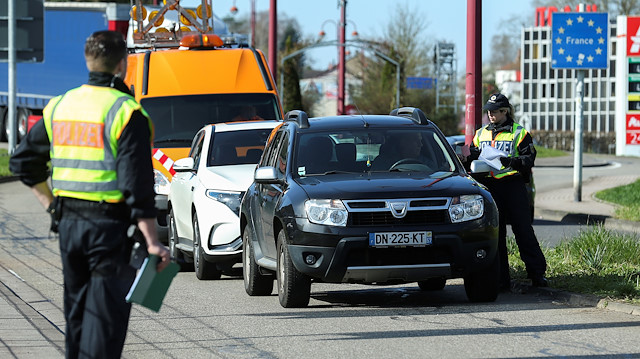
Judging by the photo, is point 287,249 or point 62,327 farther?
point 287,249

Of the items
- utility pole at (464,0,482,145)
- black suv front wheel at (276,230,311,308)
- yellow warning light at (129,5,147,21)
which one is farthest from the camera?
yellow warning light at (129,5,147,21)

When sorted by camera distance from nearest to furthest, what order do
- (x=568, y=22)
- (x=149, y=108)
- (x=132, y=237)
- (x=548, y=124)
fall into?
1. (x=132, y=237)
2. (x=149, y=108)
3. (x=568, y=22)
4. (x=548, y=124)

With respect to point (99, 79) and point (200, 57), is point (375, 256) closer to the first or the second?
point (99, 79)

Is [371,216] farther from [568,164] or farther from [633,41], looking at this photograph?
[568,164]

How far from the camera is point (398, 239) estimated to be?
9.44 m

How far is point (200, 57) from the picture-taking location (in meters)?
17.5

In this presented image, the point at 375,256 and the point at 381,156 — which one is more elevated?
the point at 381,156

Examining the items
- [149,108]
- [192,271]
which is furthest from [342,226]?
[149,108]

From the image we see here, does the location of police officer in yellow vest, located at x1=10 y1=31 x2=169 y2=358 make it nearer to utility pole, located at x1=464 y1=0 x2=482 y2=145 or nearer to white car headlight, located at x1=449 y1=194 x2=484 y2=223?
white car headlight, located at x1=449 y1=194 x2=484 y2=223

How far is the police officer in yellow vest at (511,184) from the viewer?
35.3ft

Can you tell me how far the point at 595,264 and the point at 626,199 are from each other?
498 inches

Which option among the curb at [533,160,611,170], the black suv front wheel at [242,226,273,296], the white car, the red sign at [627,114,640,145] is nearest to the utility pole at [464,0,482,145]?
the white car

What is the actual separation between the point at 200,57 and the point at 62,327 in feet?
29.2

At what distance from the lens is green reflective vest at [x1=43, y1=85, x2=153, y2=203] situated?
564 cm
